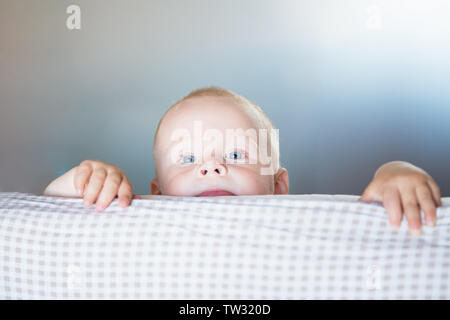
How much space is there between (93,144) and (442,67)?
5.58ft

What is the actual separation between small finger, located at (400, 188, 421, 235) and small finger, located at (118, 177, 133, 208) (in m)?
0.36

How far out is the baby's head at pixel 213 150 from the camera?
1074mm

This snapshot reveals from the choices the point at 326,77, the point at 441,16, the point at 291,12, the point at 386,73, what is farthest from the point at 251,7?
the point at 441,16

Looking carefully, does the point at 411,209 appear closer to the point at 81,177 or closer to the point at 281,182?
the point at 81,177

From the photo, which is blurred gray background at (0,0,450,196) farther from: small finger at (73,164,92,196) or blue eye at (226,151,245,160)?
small finger at (73,164,92,196)

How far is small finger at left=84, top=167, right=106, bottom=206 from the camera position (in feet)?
2.13

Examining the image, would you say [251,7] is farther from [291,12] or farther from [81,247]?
[81,247]

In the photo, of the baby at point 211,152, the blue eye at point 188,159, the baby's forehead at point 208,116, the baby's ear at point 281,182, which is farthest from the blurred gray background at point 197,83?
the blue eye at point 188,159

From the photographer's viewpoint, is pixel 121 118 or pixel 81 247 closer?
pixel 81 247

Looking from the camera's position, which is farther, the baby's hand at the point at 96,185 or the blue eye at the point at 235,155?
the blue eye at the point at 235,155

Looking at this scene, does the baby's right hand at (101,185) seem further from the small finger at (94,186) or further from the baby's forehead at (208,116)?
the baby's forehead at (208,116)

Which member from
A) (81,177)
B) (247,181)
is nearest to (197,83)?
(247,181)

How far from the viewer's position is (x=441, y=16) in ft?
7.12

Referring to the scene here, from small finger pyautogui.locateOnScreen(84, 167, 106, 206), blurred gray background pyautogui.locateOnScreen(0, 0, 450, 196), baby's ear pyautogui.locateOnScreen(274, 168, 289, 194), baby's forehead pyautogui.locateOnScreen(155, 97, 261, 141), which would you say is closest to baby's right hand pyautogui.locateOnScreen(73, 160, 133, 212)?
small finger pyautogui.locateOnScreen(84, 167, 106, 206)
